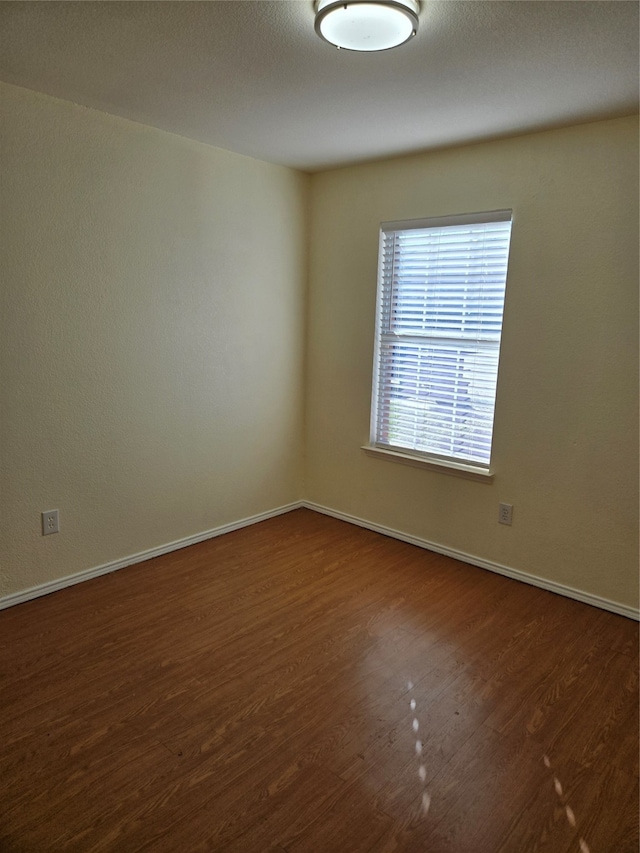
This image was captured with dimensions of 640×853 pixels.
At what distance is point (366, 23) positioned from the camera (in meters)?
1.74

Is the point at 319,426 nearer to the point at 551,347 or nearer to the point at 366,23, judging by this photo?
the point at 551,347

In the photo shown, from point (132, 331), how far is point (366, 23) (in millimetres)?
1868

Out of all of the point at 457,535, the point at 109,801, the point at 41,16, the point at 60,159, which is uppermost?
the point at 41,16

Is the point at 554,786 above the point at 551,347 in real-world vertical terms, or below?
below

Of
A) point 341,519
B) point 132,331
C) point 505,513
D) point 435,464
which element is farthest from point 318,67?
point 341,519

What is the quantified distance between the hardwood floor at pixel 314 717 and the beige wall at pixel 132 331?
0.47 meters

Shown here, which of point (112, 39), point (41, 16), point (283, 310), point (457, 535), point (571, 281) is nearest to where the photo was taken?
point (41, 16)

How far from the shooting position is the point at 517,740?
76.2 inches

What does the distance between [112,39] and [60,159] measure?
831 mm

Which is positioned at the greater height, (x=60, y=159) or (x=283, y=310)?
(x=60, y=159)

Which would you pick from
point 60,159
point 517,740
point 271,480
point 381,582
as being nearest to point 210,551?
point 271,480

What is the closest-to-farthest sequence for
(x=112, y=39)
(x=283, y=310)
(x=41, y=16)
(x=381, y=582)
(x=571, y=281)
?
(x=41, y=16), (x=112, y=39), (x=571, y=281), (x=381, y=582), (x=283, y=310)

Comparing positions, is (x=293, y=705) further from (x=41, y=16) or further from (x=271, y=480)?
(x=41, y=16)

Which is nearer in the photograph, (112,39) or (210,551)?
(112,39)
